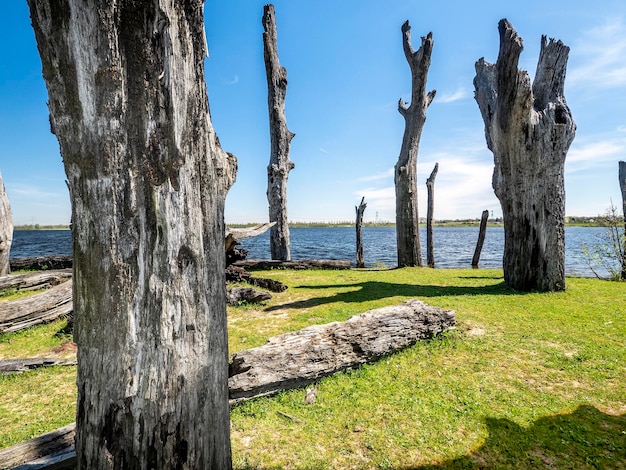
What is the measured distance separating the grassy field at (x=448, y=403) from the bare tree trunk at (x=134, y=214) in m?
1.45

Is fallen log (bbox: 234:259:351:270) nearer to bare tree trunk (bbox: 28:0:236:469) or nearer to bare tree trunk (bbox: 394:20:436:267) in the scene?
bare tree trunk (bbox: 394:20:436:267)

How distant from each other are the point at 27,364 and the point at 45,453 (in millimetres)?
3057

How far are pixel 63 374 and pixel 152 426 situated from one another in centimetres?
410

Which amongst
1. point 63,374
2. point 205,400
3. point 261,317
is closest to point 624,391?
point 205,400

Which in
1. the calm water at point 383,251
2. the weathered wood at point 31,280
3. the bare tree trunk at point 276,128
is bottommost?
the calm water at point 383,251

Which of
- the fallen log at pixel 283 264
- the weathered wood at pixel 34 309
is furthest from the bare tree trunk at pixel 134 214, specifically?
the fallen log at pixel 283 264

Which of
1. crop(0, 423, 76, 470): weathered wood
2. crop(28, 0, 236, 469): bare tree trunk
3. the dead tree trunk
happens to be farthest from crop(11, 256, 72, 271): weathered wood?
the dead tree trunk

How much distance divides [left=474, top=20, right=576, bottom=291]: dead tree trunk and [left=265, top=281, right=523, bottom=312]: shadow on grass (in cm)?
78

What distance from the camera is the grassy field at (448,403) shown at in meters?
3.08

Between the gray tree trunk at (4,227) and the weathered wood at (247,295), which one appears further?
the gray tree trunk at (4,227)

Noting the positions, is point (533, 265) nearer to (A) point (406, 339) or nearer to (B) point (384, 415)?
→ (A) point (406, 339)

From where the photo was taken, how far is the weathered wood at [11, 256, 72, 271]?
1363cm

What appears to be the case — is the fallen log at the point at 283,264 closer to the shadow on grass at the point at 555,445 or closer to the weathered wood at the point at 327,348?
the weathered wood at the point at 327,348

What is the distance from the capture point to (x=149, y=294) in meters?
1.93
